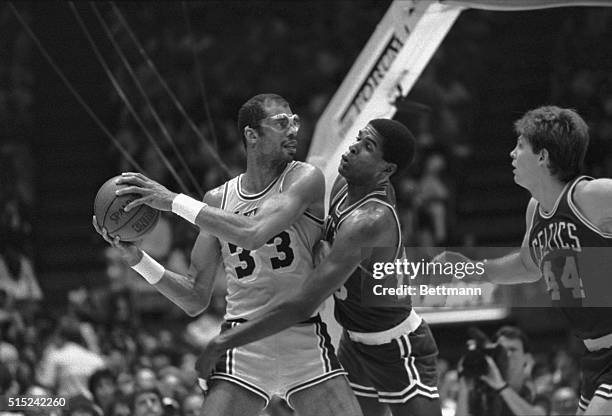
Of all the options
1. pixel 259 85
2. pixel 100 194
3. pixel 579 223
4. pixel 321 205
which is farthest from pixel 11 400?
pixel 259 85

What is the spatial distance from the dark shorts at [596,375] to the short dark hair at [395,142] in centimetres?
136

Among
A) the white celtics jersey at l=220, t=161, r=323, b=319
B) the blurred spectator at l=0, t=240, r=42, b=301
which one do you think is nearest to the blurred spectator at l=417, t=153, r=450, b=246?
the blurred spectator at l=0, t=240, r=42, b=301

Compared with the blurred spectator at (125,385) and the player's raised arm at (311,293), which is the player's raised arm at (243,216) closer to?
the player's raised arm at (311,293)

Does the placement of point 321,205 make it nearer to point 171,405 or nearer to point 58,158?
point 171,405

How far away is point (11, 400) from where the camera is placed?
7.61 m

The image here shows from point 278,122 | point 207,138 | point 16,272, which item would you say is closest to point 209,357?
point 278,122

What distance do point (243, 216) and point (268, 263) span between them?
32cm

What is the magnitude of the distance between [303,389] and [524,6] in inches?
124

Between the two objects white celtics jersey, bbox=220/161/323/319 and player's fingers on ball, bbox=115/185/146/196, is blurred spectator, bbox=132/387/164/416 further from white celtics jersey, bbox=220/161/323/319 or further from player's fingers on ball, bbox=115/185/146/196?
player's fingers on ball, bbox=115/185/146/196

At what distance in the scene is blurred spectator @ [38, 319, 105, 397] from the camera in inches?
386

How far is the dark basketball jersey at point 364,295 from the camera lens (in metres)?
5.78

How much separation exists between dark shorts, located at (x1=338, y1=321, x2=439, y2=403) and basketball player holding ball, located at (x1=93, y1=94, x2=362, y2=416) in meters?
0.23

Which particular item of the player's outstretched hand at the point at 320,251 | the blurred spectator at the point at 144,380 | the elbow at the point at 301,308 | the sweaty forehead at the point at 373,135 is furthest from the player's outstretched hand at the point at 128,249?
the blurred spectator at the point at 144,380

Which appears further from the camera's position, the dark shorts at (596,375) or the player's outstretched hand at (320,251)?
the player's outstretched hand at (320,251)
